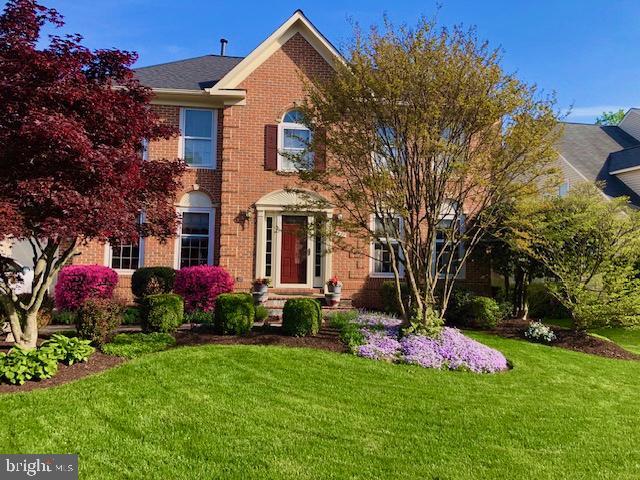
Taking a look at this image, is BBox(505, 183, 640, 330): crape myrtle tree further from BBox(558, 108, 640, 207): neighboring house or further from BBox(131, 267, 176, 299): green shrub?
BBox(131, 267, 176, 299): green shrub

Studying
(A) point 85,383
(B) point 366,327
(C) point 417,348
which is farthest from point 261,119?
(A) point 85,383

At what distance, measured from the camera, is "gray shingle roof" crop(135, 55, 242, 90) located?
13812 mm

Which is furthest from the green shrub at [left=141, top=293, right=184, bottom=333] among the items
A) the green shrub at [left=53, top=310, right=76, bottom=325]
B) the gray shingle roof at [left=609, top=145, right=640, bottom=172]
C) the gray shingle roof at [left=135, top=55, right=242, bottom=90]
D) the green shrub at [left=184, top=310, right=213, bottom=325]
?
the gray shingle roof at [left=609, top=145, right=640, bottom=172]

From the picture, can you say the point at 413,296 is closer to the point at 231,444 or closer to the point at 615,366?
the point at 615,366

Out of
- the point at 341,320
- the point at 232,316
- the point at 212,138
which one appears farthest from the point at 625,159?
the point at 232,316

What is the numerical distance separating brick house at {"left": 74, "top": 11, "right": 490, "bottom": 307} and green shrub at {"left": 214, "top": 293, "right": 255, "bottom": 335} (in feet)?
15.7

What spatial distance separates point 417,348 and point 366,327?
139 centimetres

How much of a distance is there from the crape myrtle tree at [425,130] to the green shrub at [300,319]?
1814mm

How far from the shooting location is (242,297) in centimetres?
855

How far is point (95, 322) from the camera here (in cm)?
708

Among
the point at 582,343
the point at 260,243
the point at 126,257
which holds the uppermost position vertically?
the point at 260,243

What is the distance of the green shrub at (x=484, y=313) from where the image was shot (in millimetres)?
11023

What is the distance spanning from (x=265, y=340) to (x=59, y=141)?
4528 mm

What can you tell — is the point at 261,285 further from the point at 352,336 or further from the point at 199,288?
the point at 352,336
